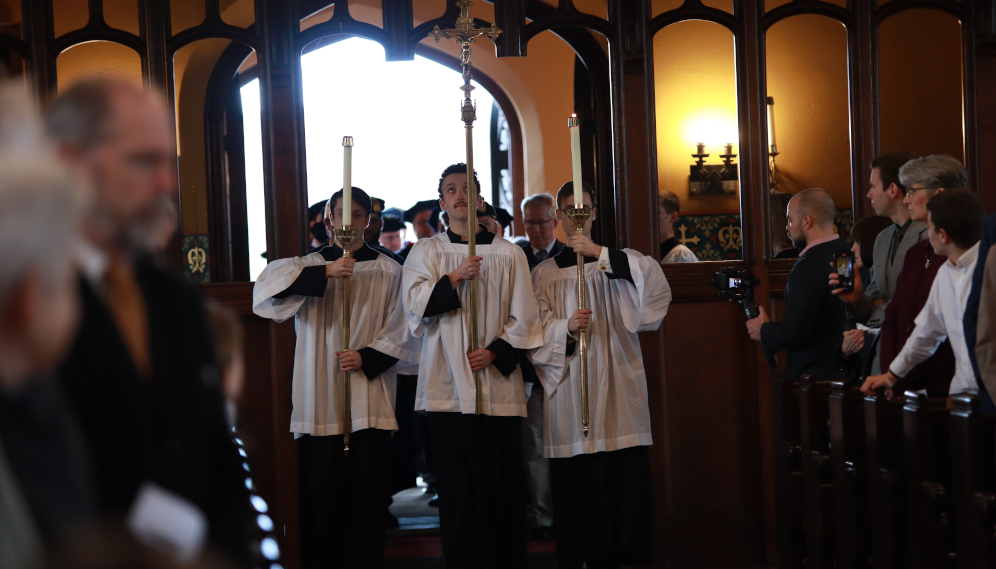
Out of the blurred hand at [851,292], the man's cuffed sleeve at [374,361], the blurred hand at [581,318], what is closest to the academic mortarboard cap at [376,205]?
the man's cuffed sleeve at [374,361]

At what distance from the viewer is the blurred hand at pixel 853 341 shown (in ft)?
12.8

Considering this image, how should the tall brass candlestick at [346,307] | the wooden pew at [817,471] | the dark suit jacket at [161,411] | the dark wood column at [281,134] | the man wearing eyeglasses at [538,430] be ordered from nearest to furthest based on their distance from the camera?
1. the dark suit jacket at [161,411]
2. the wooden pew at [817,471]
3. the tall brass candlestick at [346,307]
4. the dark wood column at [281,134]
5. the man wearing eyeglasses at [538,430]

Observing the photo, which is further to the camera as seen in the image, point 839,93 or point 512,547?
point 839,93

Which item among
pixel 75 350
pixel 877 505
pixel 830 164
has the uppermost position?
pixel 830 164

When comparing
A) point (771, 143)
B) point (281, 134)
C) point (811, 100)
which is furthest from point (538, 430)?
point (811, 100)

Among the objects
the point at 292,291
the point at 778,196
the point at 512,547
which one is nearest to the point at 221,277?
the point at 292,291

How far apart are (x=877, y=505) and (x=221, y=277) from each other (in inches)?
137

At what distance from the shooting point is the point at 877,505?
3.04 meters

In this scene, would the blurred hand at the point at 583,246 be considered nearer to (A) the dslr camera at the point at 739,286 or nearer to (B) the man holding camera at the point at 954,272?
(A) the dslr camera at the point at 739,286

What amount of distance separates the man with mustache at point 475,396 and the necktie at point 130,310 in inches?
118

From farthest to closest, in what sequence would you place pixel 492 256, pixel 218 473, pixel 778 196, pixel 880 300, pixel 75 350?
pixel 778 196 < pixel 492 256 < pixel 880 300 < pixel 218 473 < pixel 75 350

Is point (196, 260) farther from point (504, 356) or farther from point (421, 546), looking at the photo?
point (421, 546)

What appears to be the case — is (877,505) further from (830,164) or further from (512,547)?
→ (830,164)

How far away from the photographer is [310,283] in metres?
4.32
